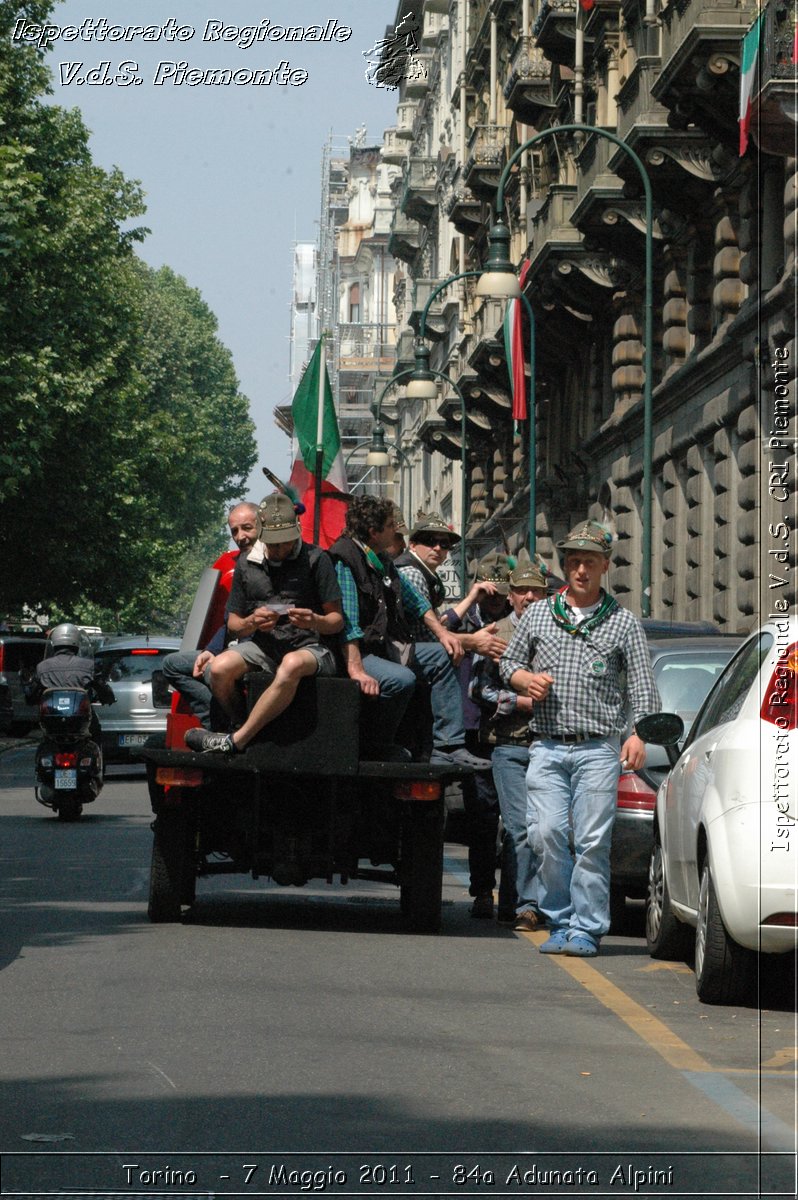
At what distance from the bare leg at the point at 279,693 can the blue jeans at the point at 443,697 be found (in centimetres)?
122

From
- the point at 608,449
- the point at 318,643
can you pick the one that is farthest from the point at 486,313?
the point at 318,643

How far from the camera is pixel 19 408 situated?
1551 inches

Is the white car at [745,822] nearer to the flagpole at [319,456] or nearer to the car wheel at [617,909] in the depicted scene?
the car wheel at [617,909]

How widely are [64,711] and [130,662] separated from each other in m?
8.58

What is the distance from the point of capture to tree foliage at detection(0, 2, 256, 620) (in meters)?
37.7

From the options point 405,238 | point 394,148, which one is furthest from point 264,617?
point 394,148

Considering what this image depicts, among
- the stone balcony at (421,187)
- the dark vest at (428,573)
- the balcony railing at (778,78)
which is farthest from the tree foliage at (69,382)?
the dark vest at (428,573)

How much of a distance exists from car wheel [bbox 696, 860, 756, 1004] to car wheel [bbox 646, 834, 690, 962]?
1.16 m

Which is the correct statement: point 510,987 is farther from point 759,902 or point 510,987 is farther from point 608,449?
point 608,449

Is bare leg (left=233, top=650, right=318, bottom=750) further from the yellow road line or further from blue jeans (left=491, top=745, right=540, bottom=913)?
the yellow road line

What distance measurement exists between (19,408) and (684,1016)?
3174cm

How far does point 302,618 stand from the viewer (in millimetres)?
11367

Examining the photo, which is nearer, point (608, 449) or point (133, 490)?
point (608, 449)

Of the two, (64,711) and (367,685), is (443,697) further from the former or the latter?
(64,711)
